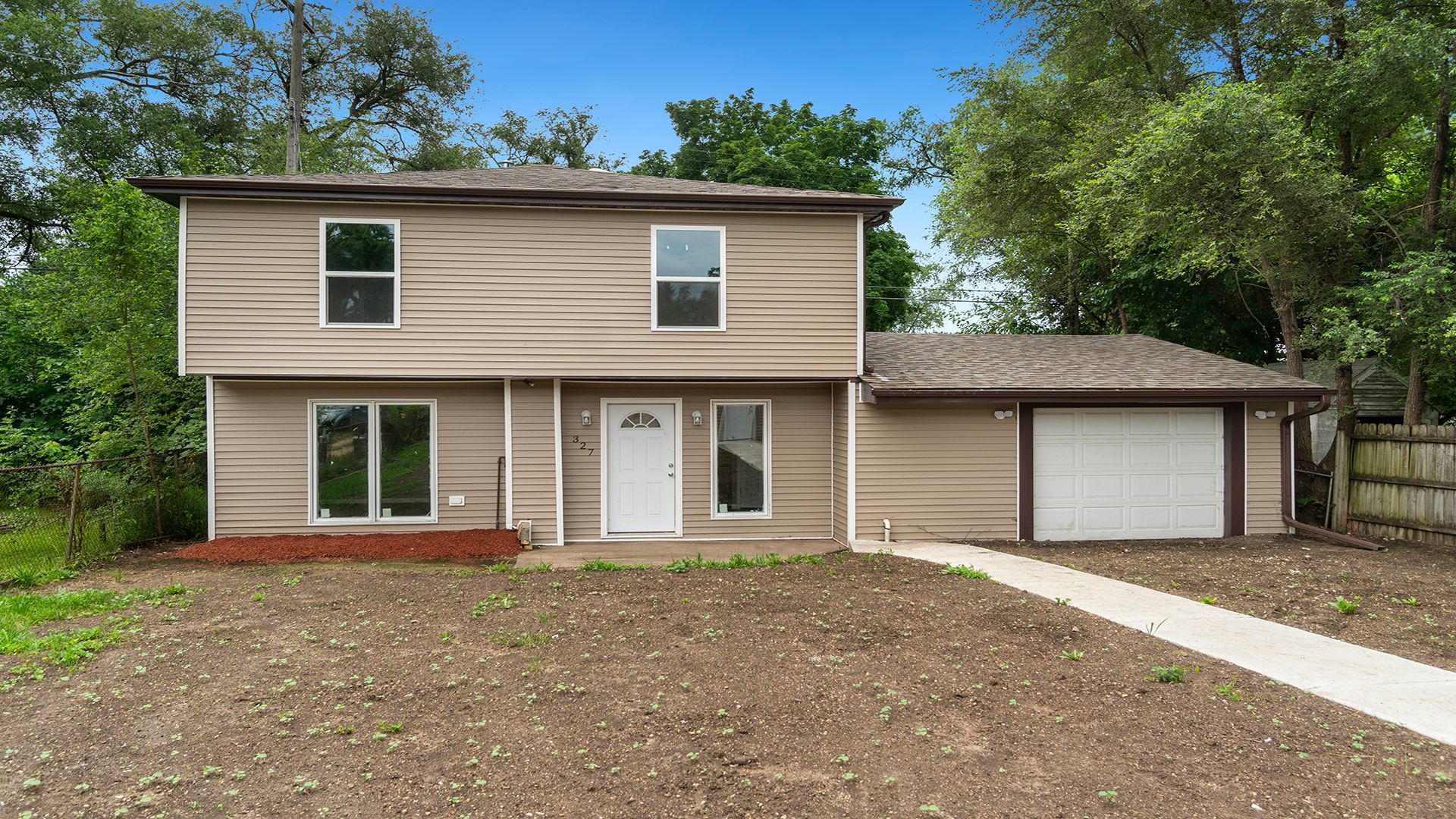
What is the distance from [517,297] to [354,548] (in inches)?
142

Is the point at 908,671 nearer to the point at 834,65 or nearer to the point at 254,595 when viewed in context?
the point at 254,595

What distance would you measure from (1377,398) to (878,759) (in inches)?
708

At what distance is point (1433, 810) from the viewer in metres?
3.04

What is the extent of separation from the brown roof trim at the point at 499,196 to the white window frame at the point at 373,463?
260 cm

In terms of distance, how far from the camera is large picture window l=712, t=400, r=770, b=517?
33.4 feet

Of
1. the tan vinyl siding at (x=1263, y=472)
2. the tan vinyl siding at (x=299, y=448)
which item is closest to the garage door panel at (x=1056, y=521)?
the tan vinyl siding at (x=1263, y=472)

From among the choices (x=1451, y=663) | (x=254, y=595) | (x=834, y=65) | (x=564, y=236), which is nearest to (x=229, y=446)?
(x=254, y=595)

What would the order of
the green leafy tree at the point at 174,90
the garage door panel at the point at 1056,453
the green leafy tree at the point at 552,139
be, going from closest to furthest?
the garage door panel at the point at 1056,453, the green leafy tree at the point at 174,90, the green leafy tree at the point at 552,139

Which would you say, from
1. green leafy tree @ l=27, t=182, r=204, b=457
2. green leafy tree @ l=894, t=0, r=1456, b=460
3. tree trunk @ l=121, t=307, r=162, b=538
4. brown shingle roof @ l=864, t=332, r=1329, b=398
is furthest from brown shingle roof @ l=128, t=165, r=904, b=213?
green leafy tree @ l=894, t=0, r=1456, b=460

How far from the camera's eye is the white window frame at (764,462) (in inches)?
400

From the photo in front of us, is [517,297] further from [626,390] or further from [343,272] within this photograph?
[343,272]

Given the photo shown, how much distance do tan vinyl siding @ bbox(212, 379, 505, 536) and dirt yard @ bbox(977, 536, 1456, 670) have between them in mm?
6965

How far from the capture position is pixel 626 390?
10031 mm

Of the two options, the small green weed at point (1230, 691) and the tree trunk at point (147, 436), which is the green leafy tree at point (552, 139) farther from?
the small green weed at point (1230, 691)
